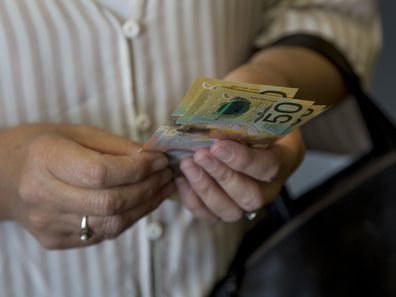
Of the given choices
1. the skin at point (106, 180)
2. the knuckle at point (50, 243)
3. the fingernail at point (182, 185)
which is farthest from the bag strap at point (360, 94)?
the knuckle at point (50, 243)

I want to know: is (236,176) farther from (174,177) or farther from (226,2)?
(226,2)

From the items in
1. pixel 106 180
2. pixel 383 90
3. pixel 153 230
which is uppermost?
pixel 106 180

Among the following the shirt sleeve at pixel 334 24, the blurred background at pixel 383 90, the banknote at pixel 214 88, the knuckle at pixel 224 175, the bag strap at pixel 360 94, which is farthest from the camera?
the blurred background at pixel 383 90

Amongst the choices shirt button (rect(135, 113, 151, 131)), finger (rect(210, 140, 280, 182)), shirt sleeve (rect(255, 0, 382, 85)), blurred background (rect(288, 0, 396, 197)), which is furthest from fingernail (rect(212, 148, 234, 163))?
blurred background (rect(288, 0, 396, 197))

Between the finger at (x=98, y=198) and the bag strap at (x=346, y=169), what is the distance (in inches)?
5.9

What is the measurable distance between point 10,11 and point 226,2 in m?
0.20

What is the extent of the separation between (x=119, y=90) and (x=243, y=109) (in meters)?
0.16

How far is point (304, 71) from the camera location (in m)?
0.64

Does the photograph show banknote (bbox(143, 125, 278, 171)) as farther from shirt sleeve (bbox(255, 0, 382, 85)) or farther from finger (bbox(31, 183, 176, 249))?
shirt sleeve (bbox(255, 0, 382, 85))

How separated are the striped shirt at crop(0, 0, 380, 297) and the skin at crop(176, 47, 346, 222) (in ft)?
0.16

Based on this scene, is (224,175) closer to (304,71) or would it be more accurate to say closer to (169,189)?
(169,189)

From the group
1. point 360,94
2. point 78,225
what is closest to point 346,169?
point 360,94

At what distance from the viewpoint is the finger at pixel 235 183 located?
0.48 metres

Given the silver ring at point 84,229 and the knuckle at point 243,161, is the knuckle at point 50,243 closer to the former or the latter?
the silver ring at point 84,229
